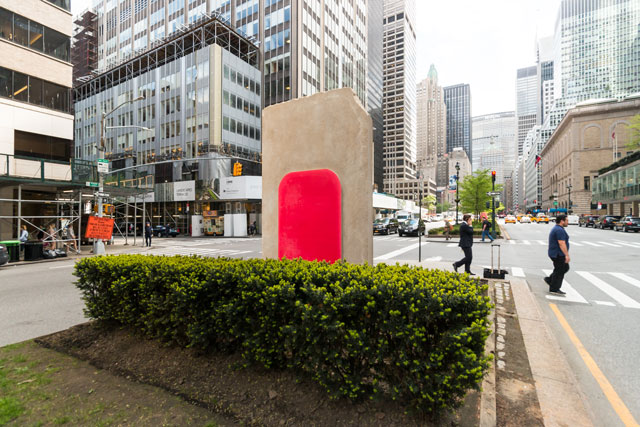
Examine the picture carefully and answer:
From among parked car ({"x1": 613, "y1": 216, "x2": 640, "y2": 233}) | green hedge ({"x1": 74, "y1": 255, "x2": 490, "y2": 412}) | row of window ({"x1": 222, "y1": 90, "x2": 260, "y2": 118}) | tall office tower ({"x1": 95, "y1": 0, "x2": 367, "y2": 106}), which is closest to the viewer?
green hedge ({"x1": 74, "y1": 255, "x2": 490, "y2": 412})

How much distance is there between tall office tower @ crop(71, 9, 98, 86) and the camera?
63438 millimetres

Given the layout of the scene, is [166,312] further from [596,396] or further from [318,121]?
[596,396]

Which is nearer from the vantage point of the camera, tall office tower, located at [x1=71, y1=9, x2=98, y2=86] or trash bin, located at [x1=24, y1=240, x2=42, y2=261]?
trash bin, located at [x1=24, y1=240, x2=42, y2=261]

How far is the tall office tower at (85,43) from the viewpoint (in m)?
63.4

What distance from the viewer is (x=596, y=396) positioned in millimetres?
3238

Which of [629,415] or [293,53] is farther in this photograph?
[293,53]

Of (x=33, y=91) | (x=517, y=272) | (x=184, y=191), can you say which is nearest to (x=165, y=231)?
(x=184, y=191)

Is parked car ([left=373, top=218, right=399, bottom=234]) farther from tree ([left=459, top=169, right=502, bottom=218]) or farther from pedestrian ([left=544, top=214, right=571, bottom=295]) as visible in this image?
pedestrian ([left=544, top=214, right=571, bottom=295])

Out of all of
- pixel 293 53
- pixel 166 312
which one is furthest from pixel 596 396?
pixel 293 53

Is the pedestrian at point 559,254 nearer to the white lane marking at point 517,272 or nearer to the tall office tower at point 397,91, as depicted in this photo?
the white lane marking at point 517,272

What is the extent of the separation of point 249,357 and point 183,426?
756mm

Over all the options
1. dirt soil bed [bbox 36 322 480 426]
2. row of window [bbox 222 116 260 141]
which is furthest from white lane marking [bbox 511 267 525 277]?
row of window [bbox 222 116 260 141]

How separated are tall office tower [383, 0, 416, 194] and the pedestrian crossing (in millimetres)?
122964

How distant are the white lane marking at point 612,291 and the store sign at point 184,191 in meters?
37.8
